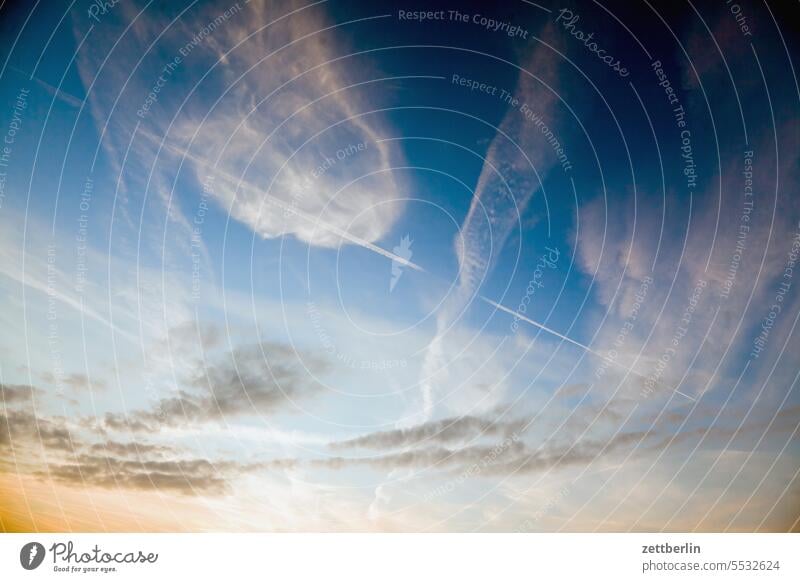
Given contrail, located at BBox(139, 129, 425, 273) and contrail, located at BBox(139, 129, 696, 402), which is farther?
contrail, located at BBox(139, 129, 696, 402)

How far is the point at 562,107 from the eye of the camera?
8.03 meters

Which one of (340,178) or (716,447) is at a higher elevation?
(340,178)

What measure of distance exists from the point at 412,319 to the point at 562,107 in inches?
164

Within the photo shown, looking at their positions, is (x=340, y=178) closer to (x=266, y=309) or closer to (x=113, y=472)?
(x=266, y=309)

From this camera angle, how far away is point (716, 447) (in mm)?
8031

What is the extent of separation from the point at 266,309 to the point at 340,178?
2440 mm

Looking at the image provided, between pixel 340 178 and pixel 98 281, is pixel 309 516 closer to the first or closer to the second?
pixel 98 281

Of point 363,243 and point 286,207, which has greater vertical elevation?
point 286,207

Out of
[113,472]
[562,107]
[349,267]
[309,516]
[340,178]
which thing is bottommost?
[309,516]

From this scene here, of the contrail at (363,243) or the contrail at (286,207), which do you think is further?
the contrail at (363,243)
